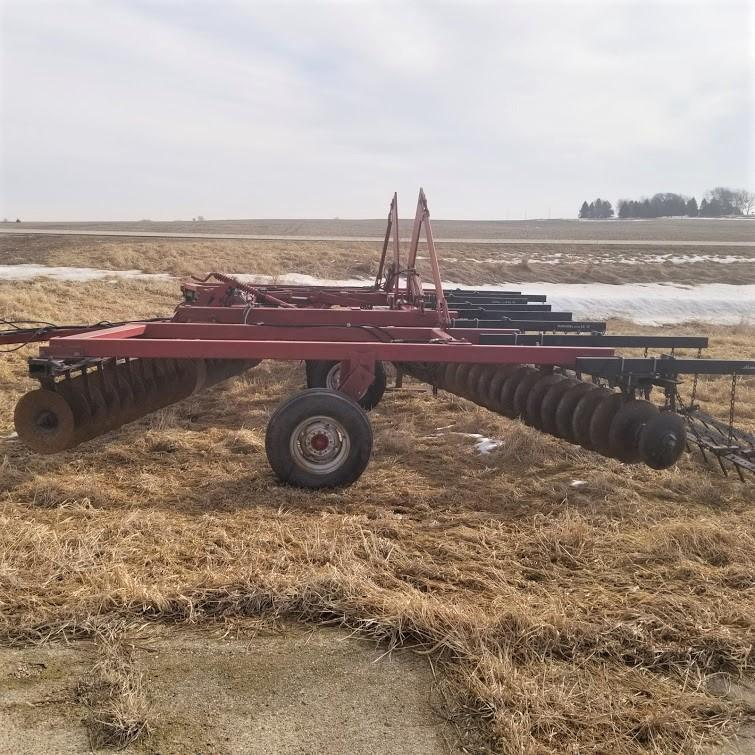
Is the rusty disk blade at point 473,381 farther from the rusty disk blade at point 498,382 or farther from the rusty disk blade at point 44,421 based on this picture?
the rusty disk blade at point 44,421

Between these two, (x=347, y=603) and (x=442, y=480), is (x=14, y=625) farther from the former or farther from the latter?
(x=442, y=480)

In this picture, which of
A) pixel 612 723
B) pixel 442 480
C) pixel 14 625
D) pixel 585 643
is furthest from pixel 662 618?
pixel 14 625

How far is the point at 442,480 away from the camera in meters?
4.53

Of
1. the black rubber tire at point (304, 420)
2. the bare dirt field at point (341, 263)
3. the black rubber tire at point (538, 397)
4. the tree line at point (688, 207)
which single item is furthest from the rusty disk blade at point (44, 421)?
the tree line at point (688, 207)

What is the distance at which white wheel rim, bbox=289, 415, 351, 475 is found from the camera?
4062 mm

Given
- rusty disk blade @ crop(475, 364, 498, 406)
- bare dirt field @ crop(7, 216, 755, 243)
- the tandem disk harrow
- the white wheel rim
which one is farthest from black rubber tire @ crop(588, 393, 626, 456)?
bare dirt field @ crop(7, 216, 755, 243)

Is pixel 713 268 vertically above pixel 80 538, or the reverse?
pixel 713 268

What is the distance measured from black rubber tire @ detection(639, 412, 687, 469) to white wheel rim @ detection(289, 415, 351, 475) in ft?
5.98

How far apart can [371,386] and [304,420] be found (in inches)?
108

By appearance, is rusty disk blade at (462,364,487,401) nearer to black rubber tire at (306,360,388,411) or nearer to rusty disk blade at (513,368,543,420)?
rusty disk blade at (513,368,543,420)

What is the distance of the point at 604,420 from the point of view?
4.21 meters

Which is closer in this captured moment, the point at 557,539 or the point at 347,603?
the point at 347,603

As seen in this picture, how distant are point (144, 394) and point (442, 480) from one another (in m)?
2.32

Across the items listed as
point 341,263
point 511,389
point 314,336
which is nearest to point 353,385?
point 314,336
